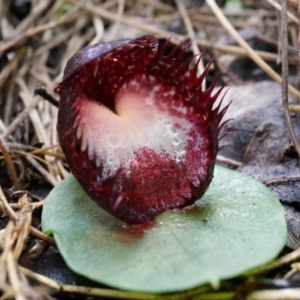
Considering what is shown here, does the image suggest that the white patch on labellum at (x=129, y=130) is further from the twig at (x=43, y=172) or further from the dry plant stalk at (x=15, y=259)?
the twig at (x=43, y=172)

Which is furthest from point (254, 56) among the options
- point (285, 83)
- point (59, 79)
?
point (59, 79)

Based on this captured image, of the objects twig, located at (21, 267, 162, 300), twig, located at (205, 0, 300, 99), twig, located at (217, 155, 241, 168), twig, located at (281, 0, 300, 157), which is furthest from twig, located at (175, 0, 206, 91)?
twig, located at (21, 267, 162, 300)

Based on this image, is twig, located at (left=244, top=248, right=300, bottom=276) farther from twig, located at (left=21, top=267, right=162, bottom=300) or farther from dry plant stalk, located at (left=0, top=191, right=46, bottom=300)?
dry plant stalk, located at (left=0, top=191, right=46, bottom=300)

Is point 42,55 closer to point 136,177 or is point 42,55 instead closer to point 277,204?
point 136,177

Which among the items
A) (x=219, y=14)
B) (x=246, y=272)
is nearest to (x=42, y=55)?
(x=219, y=14)

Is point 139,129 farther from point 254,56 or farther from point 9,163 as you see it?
point 254,56

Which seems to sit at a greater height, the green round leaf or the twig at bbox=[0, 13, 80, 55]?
the twig at bbox=[0, 13, 80, 55]

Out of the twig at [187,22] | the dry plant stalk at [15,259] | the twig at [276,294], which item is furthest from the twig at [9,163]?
the twig at [187,22]
